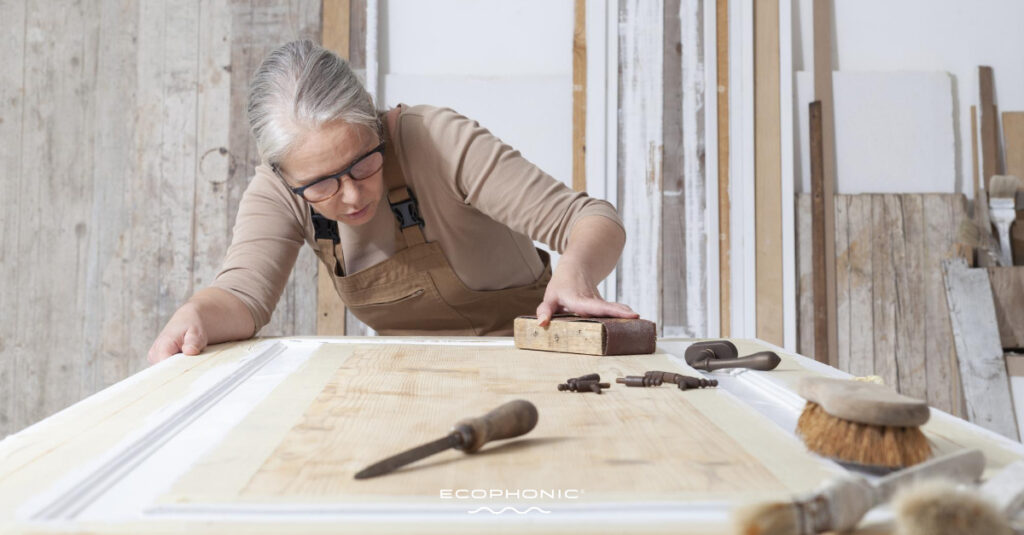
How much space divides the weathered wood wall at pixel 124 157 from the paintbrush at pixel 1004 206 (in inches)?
116

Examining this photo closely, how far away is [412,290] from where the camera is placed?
6.87 ft

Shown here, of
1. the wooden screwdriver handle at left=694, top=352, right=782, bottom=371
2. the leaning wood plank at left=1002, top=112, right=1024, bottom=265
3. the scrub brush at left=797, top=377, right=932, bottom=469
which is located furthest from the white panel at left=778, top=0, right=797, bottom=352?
the scrub brush at left=797, top=377, right=932, bottom=469

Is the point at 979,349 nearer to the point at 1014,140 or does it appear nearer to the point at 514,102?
the point at 1014,140

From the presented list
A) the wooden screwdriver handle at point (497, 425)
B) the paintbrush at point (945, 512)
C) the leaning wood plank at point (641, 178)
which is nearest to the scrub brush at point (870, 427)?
the paintbrush at point (945, 512)

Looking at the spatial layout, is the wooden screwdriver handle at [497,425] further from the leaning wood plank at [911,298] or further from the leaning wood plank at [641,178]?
the leaning wood plank at [911,298]

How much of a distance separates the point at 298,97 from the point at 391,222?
48 centimetres

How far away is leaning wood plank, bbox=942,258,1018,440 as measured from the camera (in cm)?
314

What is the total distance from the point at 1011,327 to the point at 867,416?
3.04m

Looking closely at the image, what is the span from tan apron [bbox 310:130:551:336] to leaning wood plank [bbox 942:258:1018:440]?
80.5 inches

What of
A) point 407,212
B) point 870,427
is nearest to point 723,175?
point 407,212

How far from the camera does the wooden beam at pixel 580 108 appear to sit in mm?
3463

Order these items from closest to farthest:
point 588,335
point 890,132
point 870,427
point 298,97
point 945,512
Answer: point 945,512, point 870,427, point 588,335, point 298,97, point 890,132

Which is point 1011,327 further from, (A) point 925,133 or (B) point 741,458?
(B) point 741,458

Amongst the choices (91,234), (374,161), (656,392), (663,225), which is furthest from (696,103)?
(91,234)
